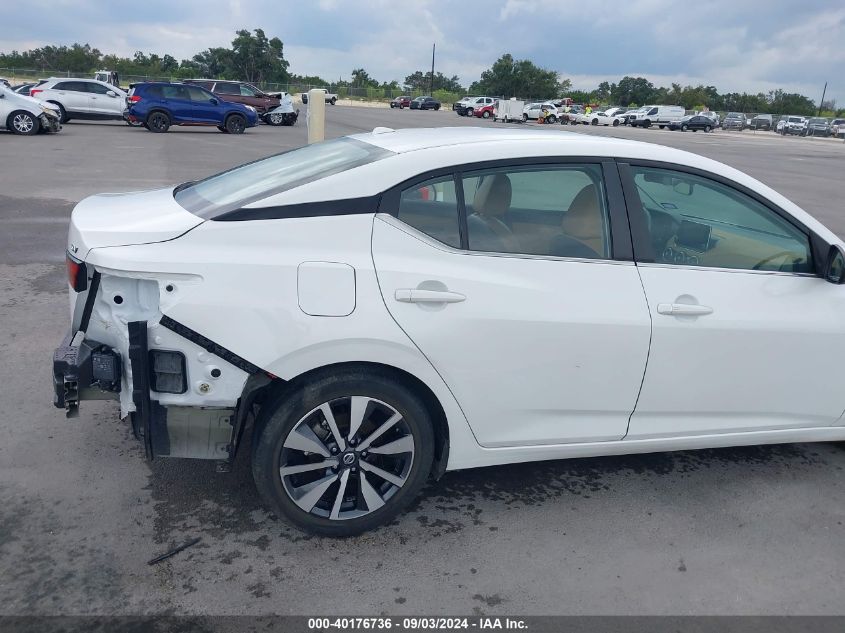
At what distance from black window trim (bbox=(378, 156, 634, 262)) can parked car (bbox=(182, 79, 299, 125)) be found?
95.7 feet

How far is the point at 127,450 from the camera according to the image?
383 cm

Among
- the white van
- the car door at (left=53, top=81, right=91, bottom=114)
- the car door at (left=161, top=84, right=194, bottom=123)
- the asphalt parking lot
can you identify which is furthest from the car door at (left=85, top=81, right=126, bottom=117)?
the white van

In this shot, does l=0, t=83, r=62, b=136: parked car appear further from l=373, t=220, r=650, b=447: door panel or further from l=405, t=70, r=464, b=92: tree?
l=405, t=70, r=464, b=92: tree

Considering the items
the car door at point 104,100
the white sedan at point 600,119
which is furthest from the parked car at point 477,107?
the car door at point 104,100

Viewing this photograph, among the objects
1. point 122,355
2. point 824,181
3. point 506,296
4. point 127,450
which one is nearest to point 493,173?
point 506,296

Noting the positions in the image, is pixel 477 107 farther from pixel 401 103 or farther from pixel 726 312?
pixel 726 312

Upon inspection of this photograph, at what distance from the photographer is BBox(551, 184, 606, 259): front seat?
3242 mm

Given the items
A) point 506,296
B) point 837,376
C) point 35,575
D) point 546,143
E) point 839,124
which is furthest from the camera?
point 839,124

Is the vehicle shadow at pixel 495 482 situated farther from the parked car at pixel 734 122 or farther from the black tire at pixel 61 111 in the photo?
the parked car at pixel 734 122

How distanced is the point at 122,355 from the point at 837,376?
333cm

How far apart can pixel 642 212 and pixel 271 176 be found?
174 centimetres

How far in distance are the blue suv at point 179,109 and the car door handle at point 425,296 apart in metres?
24.0

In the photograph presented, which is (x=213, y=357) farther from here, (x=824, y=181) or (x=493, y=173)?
(x=824, y=181)

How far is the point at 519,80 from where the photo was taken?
9050 centimetres
